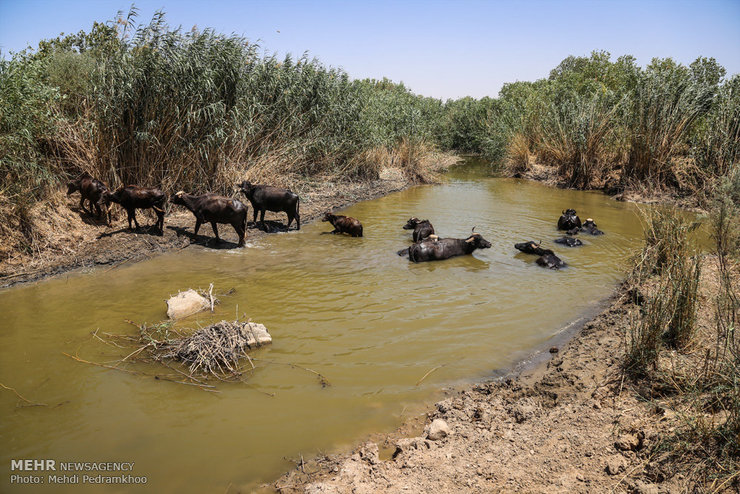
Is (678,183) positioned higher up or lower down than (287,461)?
higher up

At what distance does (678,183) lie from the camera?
1684 centimetres

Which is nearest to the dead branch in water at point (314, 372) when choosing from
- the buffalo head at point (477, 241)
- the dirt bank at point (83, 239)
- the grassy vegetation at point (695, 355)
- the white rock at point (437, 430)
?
the white rock at point (437, 430)

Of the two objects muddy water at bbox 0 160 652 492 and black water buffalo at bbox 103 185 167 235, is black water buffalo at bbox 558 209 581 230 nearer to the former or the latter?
muddy water at bbox 0 160 652 492

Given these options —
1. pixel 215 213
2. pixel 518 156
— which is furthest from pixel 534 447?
pixel 518 156

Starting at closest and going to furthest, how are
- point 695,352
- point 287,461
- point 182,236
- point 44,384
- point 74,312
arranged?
point 287,461 → point 695,352 → point 44,384 → point 74,312 → point 182,236

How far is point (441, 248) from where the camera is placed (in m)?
9.71

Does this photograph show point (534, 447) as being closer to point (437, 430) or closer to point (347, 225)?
point (437, 430)

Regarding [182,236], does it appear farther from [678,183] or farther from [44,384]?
[678,183]

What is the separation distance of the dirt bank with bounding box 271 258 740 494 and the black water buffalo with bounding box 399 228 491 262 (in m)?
4.73

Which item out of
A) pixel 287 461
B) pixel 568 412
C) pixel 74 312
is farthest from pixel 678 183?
pixel 74 312

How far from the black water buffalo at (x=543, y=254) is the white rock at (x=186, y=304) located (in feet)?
22.3

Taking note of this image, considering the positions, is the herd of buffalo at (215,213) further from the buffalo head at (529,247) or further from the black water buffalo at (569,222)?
the black water buffalo at (569,222)

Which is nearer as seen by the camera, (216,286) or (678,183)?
(216,286)

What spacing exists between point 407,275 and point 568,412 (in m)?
4.77
